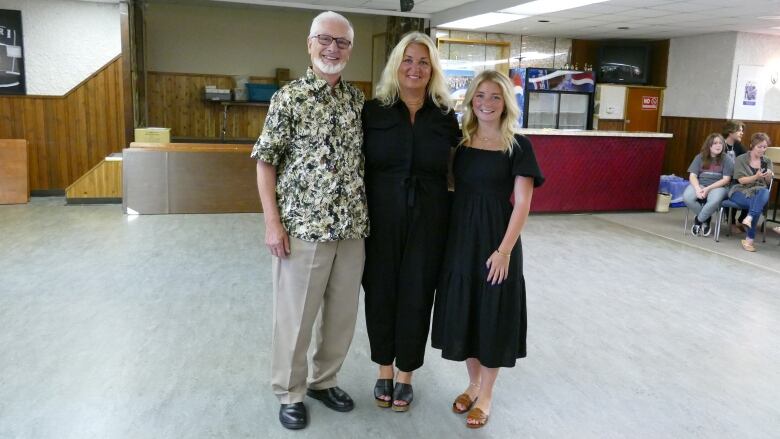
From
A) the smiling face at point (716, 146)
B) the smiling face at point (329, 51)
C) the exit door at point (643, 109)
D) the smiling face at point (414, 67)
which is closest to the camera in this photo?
the smiling face at point (329, 51)

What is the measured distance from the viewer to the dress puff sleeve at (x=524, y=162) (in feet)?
7.63

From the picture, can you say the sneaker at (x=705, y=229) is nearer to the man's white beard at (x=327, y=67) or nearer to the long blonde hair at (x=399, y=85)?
the long blonde hair at (x=399, y=85)

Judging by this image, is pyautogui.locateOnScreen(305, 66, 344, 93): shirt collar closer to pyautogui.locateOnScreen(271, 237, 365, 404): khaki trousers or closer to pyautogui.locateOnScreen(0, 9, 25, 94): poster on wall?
pyautogui.locateOnScreen(271, 237, 365, 404): khaki trousers

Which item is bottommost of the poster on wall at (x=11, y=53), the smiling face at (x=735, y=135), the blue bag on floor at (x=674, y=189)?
the blue bag on floor at (x=674, y=189)

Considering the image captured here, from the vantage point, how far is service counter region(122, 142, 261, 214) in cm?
692

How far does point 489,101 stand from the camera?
2.38m

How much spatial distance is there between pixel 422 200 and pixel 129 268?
3179mm

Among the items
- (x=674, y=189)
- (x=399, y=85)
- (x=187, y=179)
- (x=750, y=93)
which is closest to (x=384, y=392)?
(x=399, y=85)

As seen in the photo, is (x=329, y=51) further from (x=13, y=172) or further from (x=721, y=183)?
(x=13, y=172)

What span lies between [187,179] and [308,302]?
5.09m

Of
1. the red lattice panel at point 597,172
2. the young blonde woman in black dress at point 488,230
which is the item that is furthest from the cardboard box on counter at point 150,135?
the young blonde woman in black dress at point 488,230

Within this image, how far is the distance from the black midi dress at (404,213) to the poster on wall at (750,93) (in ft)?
28.4

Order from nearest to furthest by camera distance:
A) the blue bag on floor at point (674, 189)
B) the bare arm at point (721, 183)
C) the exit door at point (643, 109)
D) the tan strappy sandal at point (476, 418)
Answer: the tan strappy sandal at point (476, 418) < the bare arm at point (721, 183) < the blue bag on floor at point (674, 189) < the exit door at point (643, 109)

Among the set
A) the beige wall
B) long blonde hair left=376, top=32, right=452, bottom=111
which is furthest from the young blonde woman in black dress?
the beige wall
